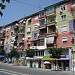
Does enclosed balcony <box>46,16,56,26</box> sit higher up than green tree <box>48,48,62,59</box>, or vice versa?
enclosed balcony <box>46,16,56,26</box>

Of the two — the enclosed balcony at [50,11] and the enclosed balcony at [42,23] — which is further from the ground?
the enclosed balcony at [50,11]

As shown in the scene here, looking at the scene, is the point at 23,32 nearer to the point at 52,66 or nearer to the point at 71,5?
the point at 52,66

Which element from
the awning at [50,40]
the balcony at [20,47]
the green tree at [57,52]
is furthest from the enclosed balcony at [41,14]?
the balcony at [20,47]

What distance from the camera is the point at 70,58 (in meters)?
54.3

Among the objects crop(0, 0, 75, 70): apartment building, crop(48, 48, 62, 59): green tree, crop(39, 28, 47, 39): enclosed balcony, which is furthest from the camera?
crop(39, 28, 47, 39): enclosed balcony

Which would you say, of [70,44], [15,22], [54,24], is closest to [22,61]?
[15,22]

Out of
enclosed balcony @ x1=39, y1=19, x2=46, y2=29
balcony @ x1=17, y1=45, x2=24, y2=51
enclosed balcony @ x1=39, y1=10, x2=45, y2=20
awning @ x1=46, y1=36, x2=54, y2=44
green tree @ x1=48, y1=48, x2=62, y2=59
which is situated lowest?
green tree @ x1=48, y1=48, x2=62, y2=59


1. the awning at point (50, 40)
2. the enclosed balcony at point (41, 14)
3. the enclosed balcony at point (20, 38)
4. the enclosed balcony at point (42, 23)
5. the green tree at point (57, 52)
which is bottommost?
the green tree at point (57, 52)

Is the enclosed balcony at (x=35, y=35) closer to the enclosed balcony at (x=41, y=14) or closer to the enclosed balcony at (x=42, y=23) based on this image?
the enclosed balcony at (x=42, y=23)

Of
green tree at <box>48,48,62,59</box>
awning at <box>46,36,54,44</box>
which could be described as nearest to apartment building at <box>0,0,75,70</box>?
awning at <box>46,36,54,44</box>

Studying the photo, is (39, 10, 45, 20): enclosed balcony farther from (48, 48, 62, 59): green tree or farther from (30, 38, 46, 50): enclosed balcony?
(48, 48, 62, 59): green tree

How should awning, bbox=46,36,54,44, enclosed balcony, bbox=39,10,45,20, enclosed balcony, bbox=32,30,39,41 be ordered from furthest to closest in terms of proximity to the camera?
enclosed balcony, bbox=32,30,39,41
enclosed balcony, bbox=39,10,45,20
awning, bbox=46,36,54,44

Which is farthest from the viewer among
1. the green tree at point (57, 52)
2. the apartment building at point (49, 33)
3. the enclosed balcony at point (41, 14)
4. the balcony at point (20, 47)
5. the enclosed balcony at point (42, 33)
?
the balcony at point (20, 47)

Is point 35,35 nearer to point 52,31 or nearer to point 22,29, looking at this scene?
point 52,31
